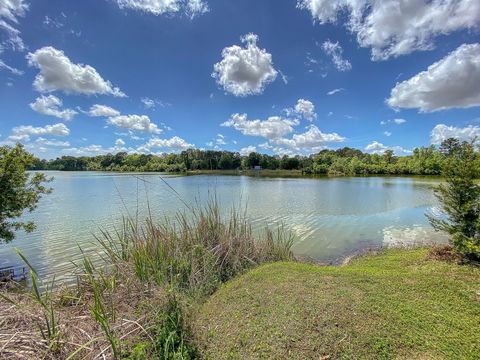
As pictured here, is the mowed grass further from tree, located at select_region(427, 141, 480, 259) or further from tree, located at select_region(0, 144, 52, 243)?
tree, located at select_region(0, 144, 52, 243)

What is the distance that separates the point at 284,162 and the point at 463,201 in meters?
101

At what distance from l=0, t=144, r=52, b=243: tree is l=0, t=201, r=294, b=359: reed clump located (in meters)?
5.23

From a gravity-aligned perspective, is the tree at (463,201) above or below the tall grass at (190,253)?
above

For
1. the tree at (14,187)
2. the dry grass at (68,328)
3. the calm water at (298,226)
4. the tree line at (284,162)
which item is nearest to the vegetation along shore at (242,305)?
the dry grass at (68,328)

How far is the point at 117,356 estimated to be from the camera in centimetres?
261

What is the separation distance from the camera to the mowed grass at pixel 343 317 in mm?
3496

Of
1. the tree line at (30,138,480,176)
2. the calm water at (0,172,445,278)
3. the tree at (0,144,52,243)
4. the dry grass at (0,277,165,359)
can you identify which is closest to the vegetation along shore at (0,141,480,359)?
the dry grass at (0,277,165,359)

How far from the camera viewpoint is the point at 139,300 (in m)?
3.74

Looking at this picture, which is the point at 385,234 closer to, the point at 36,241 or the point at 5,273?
the point at 5,273

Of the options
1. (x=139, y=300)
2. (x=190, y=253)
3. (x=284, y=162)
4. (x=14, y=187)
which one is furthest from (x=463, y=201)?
(x=284, y=162)

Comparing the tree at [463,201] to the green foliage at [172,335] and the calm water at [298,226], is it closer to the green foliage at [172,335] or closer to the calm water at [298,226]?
the calm water at [298,226]

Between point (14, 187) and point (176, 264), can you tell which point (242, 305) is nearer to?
point (176, 264)

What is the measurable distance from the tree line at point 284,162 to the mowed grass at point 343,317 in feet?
219

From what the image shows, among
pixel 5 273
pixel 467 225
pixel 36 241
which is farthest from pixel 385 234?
pixel 36 241
